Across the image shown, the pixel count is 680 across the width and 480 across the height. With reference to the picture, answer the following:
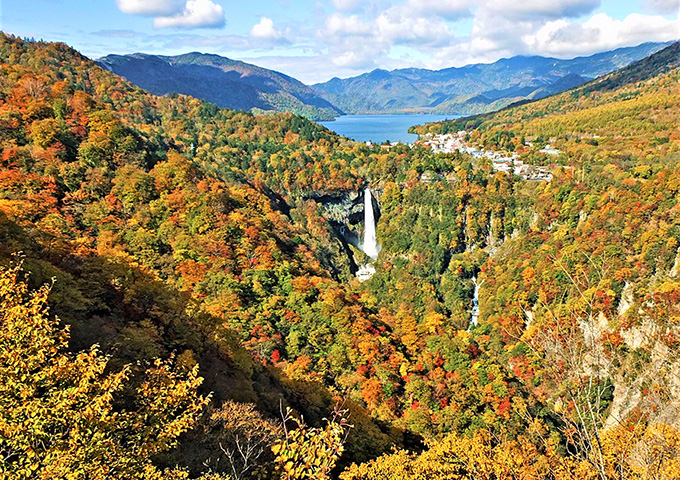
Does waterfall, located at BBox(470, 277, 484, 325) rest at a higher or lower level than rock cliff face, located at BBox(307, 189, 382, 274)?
lower

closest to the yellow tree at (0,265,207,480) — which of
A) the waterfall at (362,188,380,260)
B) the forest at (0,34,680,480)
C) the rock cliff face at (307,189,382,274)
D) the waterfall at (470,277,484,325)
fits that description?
the forest at (0,34,680,480)

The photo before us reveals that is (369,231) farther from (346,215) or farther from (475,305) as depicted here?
(475,305)

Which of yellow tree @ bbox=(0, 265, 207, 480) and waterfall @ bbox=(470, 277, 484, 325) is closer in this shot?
yellow tree @ bbox=(0, 265, 207, 480)

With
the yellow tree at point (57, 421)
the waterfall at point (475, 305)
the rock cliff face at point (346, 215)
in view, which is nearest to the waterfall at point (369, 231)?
the rock cliff face at point (346, 215)

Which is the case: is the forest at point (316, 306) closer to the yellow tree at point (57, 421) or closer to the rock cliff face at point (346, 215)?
the yellow tree at point (57, 421)

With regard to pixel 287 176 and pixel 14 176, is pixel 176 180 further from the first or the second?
pixel 287 176

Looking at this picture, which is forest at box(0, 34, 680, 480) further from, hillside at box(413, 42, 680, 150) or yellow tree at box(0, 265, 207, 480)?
hillside at box(413, 42, 680, 150)
